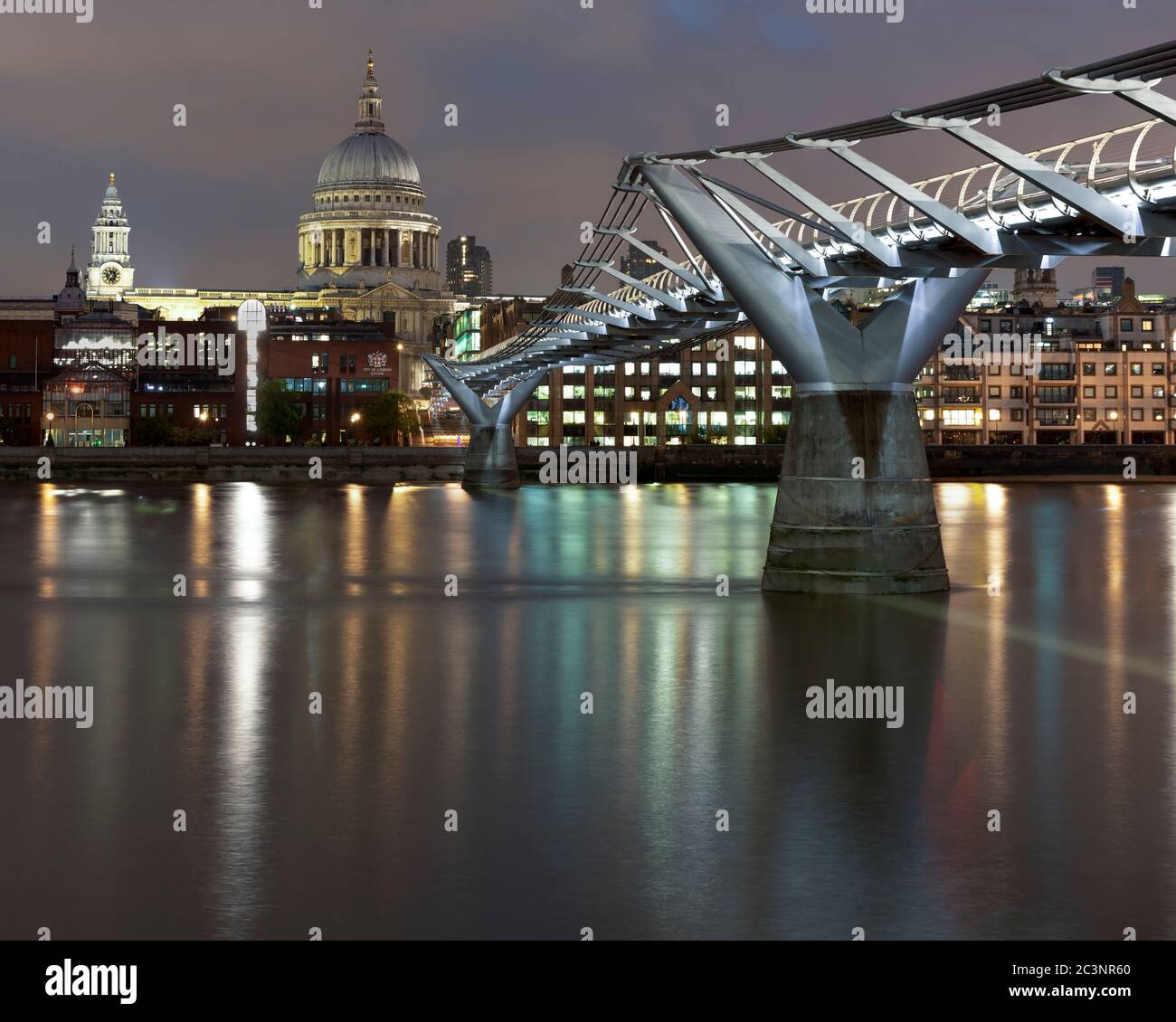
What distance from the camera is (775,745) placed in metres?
13.9

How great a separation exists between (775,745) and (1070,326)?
138m

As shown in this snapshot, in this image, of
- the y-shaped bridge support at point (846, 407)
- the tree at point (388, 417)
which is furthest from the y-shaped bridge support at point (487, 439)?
the y-shaped bridge support at point (846, 407)

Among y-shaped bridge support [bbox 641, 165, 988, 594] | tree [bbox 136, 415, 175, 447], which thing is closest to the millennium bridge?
y-shaped bridge support [bbox 641, 165, 988, 594]

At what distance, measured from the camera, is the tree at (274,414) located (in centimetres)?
13638

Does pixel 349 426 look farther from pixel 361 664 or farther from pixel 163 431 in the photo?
pixel 361 664

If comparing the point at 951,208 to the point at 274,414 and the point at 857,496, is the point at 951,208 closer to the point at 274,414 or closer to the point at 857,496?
the point at 857,496

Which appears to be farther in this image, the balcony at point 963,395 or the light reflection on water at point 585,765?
the balcony at point 963,395

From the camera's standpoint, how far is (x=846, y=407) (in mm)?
24891

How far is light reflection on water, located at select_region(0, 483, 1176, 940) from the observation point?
926 centimetres

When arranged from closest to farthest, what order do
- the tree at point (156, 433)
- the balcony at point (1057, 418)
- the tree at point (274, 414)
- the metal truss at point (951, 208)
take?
the metal truss at point (951, 208)
the tree at point (156, 433)
the balcony at point (1057, 418)
the tree at point (274, 414)

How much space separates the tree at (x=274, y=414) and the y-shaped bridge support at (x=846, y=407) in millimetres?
113265

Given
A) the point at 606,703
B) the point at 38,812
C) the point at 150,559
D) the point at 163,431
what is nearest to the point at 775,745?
the point at 606,703

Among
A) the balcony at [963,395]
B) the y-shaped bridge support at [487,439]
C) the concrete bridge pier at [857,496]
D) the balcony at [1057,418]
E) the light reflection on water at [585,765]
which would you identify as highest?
the balcony at [963,395]

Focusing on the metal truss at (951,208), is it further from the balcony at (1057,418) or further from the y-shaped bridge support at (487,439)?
the balcony at (1057,418)
